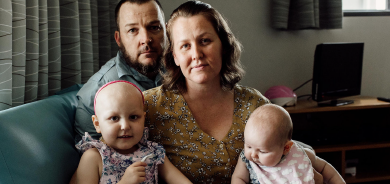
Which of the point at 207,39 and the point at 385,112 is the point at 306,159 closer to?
the point at 207,39

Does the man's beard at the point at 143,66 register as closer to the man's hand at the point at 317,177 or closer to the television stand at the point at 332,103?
the man's hand at the point at 317,177

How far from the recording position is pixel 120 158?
124 centimetres

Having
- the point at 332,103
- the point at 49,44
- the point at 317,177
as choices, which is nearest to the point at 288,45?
the point at 332,103

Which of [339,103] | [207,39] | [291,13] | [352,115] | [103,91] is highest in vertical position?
[291,13]

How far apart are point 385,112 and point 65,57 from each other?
2.74m

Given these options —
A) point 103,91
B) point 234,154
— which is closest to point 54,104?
point 103,91

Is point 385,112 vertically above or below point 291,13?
below

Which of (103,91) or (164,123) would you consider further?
(164,123)

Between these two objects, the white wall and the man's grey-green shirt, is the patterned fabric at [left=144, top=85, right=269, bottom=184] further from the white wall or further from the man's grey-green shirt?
the white wall

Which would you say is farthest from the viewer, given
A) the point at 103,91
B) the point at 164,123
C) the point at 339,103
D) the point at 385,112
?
the point at 385,112

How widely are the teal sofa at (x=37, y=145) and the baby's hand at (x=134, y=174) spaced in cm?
22

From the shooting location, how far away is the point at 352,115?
10.9 feet

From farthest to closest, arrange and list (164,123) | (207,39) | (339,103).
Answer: (339,103)
(164,123)
(207,39)

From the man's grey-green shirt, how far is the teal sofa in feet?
0.25
